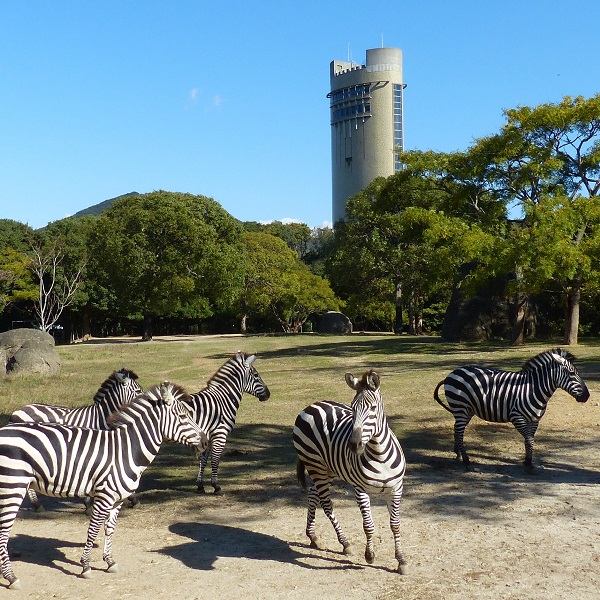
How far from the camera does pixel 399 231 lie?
4378 cm

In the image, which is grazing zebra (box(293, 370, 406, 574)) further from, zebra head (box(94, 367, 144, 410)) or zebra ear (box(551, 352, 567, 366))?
zebra ear (box(551, 352, 567, 366))

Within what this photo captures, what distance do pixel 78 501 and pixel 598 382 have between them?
12.5 metres

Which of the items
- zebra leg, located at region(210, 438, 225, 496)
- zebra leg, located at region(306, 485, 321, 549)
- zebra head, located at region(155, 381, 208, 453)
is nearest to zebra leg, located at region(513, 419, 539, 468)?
zebra leg, located at region(306, 485, 321, 549)

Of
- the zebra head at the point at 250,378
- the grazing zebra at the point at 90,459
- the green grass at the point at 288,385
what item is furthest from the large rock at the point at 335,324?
the grazing zebra at the point at 90,459

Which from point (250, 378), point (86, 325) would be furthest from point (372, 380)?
point (86, 325)

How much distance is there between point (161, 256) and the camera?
4262cm

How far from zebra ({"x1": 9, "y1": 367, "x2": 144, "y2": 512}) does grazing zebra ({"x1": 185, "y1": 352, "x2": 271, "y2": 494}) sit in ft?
3.63

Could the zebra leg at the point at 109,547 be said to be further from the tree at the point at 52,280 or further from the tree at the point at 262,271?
the tree at the point at 52,280

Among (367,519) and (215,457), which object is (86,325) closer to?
(215,457)

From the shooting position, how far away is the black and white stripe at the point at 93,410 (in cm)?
870

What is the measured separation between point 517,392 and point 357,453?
496 centimetres

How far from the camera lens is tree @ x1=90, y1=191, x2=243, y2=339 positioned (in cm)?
4153

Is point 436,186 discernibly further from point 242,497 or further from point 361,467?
point 361,467

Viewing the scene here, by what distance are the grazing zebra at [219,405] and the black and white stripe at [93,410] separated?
1124mm
